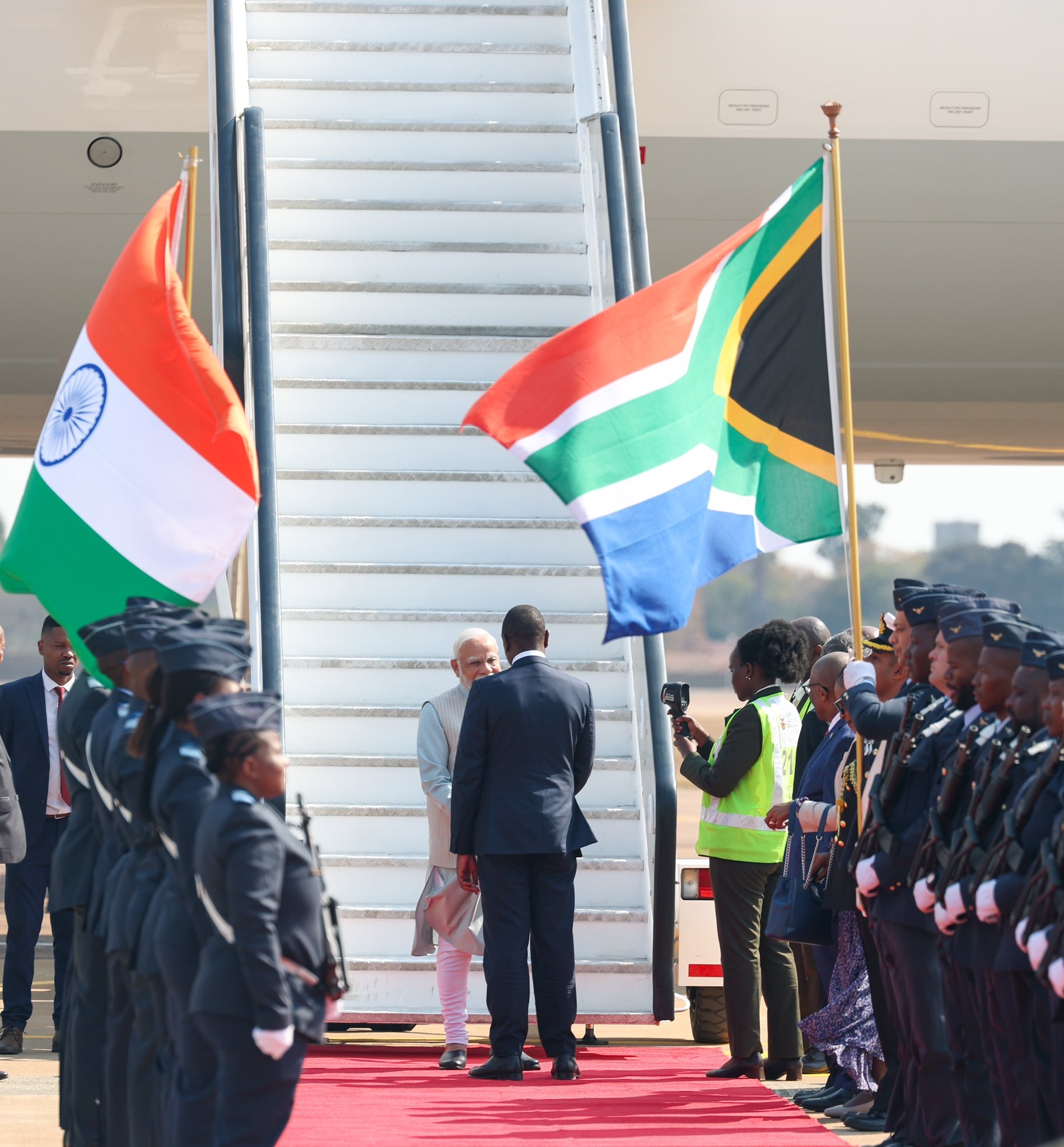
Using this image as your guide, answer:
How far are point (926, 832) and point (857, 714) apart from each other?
0.51m

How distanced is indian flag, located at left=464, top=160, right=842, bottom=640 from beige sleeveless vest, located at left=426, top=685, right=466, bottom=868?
4.36 feet

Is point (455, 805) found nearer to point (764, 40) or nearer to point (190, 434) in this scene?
point (190, 434)

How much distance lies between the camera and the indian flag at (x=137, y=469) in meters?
5.45

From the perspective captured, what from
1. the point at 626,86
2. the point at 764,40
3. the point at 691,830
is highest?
the point at 764,40

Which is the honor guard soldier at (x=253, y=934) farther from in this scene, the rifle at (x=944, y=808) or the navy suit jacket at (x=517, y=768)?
the navy suit jacket at (x=517, y=768)

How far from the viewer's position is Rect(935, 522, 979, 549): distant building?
257ft

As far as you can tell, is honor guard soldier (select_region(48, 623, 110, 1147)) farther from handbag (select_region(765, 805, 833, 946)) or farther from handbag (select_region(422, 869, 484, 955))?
handbag (select_region(765, 805, 833, 946))

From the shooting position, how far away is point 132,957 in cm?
405

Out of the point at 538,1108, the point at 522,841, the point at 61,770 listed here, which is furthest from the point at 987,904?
the point at 61,770

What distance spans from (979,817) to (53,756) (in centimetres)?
431

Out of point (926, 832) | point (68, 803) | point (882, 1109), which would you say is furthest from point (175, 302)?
point (882, 1109)

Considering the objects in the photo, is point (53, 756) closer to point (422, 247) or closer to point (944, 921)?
point (422, 247)

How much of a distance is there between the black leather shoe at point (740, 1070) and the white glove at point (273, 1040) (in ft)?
10.7

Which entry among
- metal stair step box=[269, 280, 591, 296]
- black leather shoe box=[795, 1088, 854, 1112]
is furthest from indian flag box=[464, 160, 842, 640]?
metal stair step box=[269, 280, 591, 296]
